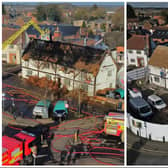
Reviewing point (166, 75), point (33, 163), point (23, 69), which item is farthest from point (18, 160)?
point (166, 75)

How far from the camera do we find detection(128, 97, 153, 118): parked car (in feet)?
14.7

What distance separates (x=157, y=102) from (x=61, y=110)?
1.33m

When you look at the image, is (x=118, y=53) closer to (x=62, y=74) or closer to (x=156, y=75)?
(x=156, y=75)

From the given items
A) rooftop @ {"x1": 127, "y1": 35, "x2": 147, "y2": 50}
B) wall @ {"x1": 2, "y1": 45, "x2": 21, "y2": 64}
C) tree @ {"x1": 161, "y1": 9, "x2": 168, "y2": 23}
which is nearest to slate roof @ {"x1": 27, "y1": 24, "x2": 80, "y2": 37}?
wall @ {"x1": 2, "y1": 45, "x2": 21, "y2": 64}

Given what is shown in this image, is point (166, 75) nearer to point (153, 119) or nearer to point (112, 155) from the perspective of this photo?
point (153, 119)

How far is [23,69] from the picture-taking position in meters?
4.36

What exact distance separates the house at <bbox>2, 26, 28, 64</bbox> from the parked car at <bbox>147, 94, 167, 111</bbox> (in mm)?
1892

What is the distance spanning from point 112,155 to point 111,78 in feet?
3.35

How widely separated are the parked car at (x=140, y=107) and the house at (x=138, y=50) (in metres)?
0.50

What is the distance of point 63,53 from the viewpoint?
4320mm

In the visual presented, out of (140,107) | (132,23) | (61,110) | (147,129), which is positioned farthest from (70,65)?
(147,129)

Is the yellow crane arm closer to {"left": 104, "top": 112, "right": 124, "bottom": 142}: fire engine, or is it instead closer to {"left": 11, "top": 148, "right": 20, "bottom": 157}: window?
{"left": 11, "top": 148, "right": 20, "bottom": 157}: window

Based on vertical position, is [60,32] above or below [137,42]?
above

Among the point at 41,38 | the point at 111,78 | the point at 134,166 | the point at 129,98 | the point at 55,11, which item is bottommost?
the point at 134,166
